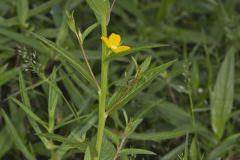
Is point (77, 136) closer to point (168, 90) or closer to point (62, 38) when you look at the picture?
point (62, 38)

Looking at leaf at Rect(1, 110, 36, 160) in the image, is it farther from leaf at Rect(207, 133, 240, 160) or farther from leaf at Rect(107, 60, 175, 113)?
leaf at Rect(207, 133, 240, 160)

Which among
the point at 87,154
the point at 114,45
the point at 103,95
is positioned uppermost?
the point at 114,45

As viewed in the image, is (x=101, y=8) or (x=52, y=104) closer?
(x=101, y=8)

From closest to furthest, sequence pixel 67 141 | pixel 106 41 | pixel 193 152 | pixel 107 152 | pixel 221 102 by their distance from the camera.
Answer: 1. pixel 106 41
2. pixel 67 141
3. pixel 107 152
4. pixel 193 152
5. pixel 221 102

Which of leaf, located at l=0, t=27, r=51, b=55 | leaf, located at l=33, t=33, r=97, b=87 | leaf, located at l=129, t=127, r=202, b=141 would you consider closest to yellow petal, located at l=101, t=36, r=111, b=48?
leaf, located at l=33, t=33, r=97, b=87

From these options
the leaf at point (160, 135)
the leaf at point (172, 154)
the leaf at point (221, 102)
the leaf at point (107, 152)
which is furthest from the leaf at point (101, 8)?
the leaf at point (221, 102)

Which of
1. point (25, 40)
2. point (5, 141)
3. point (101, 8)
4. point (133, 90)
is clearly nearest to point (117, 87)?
point (25, 40)

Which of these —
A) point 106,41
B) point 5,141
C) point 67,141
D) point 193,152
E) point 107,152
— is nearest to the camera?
point 106,41

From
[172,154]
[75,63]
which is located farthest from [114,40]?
[172,154]

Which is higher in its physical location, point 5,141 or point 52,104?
point 52,104

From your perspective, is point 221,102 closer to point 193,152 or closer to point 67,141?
point 193,152
